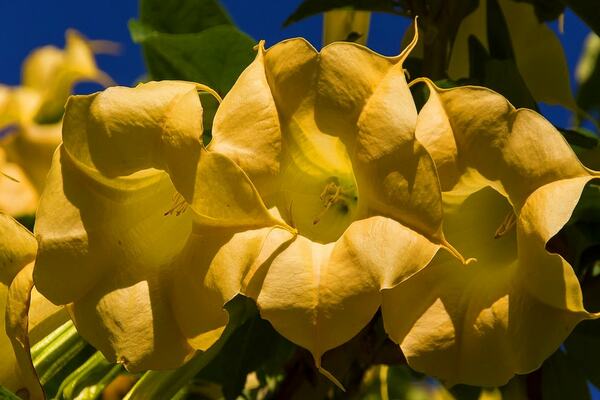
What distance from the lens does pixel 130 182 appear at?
62cm

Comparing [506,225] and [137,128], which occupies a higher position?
[137,128]

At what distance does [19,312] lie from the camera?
575 mm

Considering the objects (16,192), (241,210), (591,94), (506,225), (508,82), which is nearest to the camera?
(241,210)

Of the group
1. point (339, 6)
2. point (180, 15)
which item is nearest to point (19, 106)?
point (180, 15)

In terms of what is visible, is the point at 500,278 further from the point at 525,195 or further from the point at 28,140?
the point at 28,140

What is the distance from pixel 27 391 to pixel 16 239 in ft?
0.33

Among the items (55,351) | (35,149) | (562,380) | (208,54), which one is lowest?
(562,380)

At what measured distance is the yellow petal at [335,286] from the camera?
0.50 meters

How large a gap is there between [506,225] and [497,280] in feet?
0.17

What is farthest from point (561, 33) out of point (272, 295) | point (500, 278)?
point (272, 295)

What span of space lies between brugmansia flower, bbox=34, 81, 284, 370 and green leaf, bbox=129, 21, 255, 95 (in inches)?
9.6

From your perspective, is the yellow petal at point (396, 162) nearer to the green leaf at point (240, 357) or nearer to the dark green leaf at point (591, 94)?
the green leaf at point (240, 357)

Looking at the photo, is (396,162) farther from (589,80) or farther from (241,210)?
(589,80)

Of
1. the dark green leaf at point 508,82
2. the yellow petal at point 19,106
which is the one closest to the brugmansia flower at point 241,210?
the dark green leaf at point 508,82
